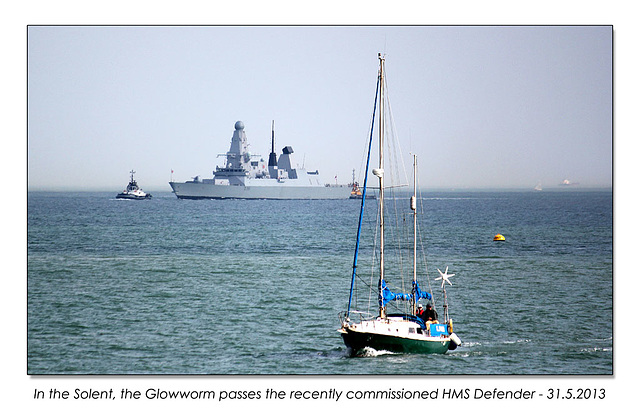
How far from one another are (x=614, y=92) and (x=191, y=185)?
10550 cm

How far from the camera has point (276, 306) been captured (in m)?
24.1

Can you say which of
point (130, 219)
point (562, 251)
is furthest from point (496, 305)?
point (130, 219)

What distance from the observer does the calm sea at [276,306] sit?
17125mm

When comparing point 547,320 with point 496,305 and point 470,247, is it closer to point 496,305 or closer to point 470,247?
point 496,305

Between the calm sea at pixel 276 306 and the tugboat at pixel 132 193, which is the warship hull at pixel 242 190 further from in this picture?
the calm sea at pixel 276 306

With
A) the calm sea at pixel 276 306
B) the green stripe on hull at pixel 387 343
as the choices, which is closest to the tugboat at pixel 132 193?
the calm sea at pixel 276 306

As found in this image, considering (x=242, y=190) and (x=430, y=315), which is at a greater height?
(x=242, y=190)

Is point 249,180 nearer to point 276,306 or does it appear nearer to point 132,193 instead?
point 132,193

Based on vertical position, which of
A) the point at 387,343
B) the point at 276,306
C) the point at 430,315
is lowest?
the point at 276,306

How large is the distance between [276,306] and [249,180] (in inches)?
3734

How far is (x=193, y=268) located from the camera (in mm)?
34562

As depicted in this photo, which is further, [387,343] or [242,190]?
[242,190]

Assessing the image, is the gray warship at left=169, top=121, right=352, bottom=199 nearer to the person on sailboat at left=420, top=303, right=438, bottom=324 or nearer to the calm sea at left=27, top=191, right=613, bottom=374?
the calm sea at left=27, top=191, right=613, bottom=374

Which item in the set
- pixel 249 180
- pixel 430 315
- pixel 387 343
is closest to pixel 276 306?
pixel 387 343
